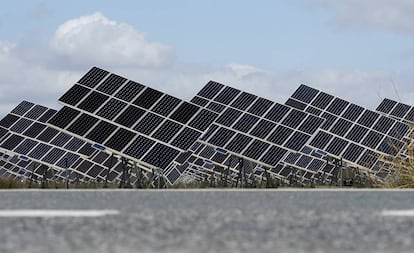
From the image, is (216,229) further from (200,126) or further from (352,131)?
(352,131)

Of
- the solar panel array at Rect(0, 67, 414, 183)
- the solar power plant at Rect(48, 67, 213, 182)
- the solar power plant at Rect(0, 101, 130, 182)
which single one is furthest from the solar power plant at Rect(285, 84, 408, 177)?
the solar power plant at Rect(0, 101, 130, 182)

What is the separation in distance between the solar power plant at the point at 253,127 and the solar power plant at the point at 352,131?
83cm

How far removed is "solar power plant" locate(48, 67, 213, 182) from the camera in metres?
23.8

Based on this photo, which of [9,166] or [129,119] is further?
[9,166]

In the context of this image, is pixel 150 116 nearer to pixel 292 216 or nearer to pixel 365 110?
pixel 365 110

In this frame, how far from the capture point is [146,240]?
3.04 meters

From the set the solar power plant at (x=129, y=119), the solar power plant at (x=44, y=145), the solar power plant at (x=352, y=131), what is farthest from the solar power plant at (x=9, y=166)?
the solar power plant at (x=129, y=119)

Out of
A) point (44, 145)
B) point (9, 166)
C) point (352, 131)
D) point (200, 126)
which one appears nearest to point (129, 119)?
point (200, 126)

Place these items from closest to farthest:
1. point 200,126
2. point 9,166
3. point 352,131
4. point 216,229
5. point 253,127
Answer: point 216,229 < point 200,126 < point 253,127 < point 352,131 < point 9,166

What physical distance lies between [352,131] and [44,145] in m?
13.0

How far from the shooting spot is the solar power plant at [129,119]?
23766 mm

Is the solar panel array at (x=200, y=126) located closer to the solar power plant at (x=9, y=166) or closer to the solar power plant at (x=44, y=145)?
the solar power plant at (x=44, y=145)

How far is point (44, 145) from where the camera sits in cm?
3866

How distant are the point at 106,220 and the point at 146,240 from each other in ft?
2.31
